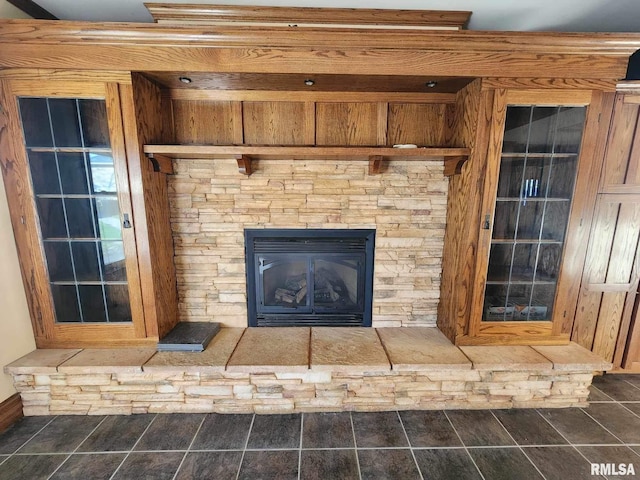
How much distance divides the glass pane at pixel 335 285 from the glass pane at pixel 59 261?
158 centimetres

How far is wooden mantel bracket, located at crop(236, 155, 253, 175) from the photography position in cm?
170

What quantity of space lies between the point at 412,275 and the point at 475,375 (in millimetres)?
717

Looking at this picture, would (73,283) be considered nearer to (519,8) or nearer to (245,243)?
(245,243)

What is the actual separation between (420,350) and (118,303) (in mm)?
1953

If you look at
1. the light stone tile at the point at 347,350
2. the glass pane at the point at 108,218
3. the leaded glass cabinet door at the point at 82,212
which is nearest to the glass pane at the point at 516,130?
the light stone tile at the point at 347,350

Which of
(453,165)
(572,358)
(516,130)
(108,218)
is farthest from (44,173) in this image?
(572,358)

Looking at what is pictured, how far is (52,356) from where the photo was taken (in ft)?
5.42

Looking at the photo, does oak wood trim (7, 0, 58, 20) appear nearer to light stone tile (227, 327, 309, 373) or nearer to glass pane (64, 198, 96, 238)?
glass pane (64, 198, 96, 238)

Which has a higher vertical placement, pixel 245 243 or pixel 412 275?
pixel 245 243

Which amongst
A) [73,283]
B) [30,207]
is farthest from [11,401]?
[30,207]

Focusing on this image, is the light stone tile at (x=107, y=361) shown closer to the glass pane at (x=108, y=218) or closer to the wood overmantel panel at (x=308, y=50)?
the glass pane at (x=108, y=218)

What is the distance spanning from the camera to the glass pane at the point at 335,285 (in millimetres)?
2059

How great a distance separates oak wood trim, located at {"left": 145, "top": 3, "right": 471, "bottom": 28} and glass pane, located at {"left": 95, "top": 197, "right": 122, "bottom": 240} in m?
1.15

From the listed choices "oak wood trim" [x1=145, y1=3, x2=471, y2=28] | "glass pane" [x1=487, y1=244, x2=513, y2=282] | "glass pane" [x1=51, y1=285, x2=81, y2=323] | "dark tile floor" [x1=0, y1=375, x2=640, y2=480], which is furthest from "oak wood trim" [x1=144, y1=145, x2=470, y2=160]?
"dark tile floor" [x1=0, y1=375, x2=640, y2=480]
